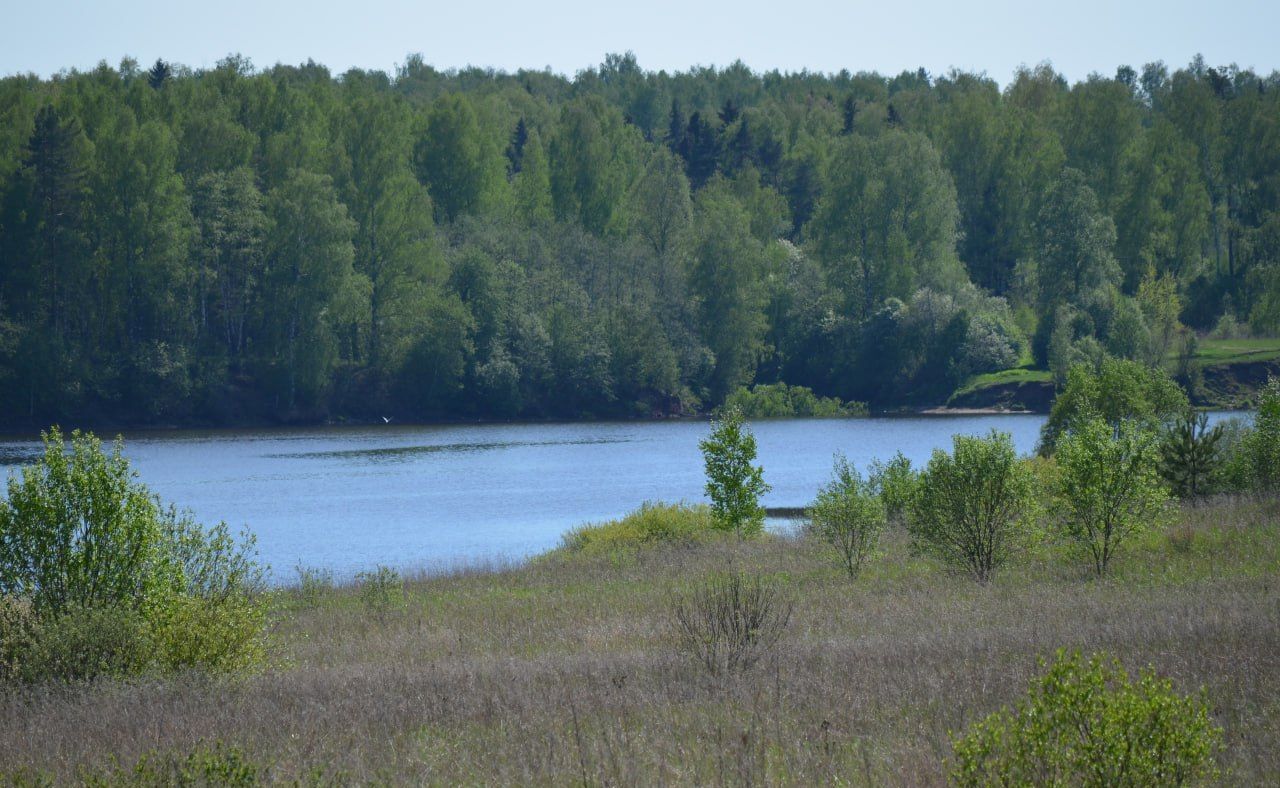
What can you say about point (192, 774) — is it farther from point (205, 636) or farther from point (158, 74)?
point (158, 74)

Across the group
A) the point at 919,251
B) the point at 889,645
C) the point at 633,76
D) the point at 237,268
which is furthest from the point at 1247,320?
the point at 633,76

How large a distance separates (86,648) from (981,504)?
45.5 ft

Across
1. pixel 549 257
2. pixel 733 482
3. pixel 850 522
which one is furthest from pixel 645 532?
pixel 549 257

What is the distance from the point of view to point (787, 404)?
88.8 meters

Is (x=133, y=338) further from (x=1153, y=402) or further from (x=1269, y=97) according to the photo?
(x=1269, y=97)

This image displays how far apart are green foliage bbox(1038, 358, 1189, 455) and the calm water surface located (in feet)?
34.1

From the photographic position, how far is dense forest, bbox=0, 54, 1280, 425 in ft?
261

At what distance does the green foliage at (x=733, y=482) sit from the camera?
1291 inches

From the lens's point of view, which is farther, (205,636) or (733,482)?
(733,482)

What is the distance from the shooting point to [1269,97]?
3937 inches

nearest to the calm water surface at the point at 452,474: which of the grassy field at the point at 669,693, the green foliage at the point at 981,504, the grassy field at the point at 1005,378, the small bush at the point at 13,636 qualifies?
the grassy field at the point at 1005,378

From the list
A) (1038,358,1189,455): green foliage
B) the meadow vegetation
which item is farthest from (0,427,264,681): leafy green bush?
(1038,358,1189,455): green foliage

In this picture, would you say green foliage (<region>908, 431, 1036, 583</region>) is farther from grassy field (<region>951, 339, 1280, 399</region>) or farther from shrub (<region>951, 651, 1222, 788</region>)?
grassy field (<region>951, 339, 1280, 399</region>)

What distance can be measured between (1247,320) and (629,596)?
79042 millimetres
